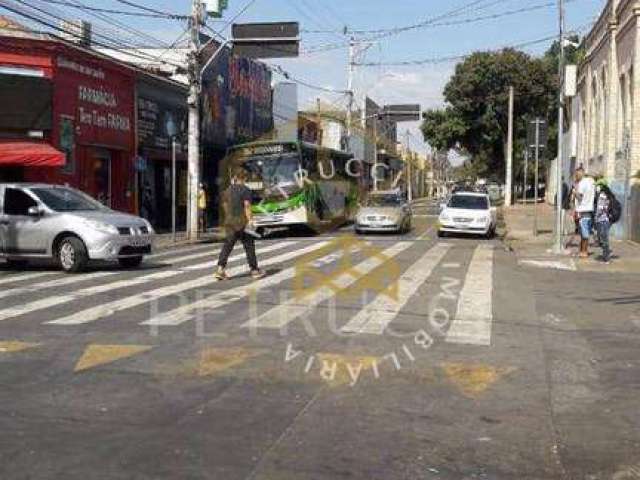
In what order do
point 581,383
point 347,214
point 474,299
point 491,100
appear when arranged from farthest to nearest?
point 491,100
point 347,214
point 474,299
point 581,383

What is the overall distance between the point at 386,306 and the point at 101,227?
21.8 ft

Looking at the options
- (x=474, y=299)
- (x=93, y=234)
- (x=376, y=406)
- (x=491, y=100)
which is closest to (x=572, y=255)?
(x=474, y=299)

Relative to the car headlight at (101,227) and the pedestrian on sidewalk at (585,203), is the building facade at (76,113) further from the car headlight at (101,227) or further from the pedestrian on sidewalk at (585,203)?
the pedestrian on sidewalk at (585,203)

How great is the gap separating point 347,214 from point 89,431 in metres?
31.9

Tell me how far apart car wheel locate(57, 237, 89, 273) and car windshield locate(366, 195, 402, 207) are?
1645 centimetres

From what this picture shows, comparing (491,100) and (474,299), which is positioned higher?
(491,100)

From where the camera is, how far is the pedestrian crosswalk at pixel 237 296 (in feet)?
34.6

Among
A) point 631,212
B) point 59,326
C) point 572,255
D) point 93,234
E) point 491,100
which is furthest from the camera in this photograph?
point 491,100

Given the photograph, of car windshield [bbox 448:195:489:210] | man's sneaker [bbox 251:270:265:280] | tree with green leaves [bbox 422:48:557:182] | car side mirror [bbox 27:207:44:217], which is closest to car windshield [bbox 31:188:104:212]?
car side mirror [bbox 27:207:44:217]

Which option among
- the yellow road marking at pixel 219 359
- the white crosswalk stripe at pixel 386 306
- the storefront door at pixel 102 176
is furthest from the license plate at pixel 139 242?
the storefront door at pixel 102 176

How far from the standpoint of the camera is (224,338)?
9.43m

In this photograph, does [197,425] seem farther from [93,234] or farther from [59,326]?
[93,234]

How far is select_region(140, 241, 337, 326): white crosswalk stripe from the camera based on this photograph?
10.6m

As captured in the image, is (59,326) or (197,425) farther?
(59,326)
